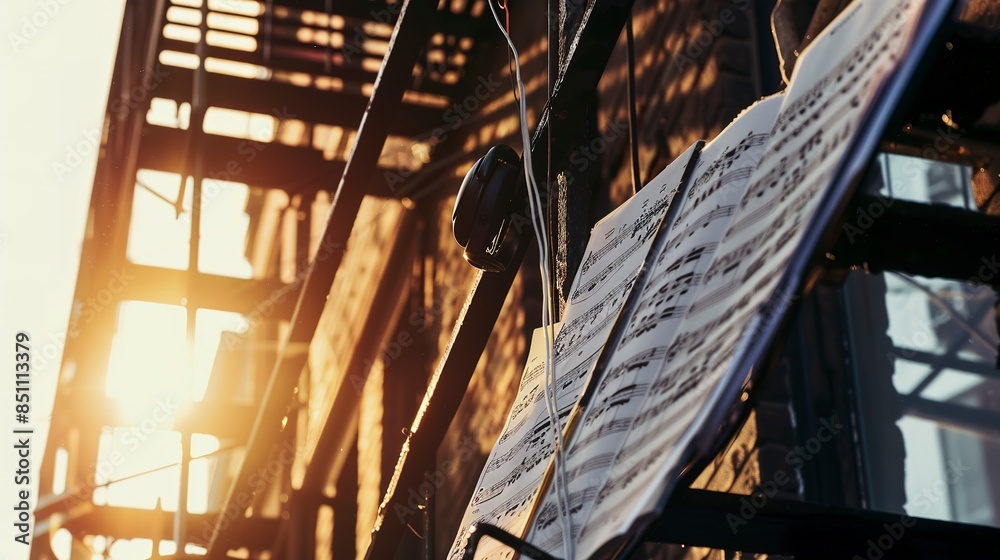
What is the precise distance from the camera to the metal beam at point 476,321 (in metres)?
1.57

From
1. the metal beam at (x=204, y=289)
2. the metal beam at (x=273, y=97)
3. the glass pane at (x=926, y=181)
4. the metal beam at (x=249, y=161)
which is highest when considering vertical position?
the metal beam at (x=273, y=97)

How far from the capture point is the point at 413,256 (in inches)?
252

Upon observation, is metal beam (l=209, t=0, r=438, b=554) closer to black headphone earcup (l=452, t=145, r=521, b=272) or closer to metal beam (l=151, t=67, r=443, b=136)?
black headphone earcup (l=452, t=145, r=521, b=272)

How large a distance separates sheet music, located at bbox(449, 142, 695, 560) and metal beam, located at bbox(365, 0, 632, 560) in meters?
0.25

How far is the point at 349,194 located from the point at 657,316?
62.1 inches

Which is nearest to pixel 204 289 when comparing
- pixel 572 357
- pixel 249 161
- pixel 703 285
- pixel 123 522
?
pixel 249 161

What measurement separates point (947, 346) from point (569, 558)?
158 cm

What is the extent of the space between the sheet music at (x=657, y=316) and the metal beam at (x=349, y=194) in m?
1.20

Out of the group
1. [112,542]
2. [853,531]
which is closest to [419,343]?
[112,542]

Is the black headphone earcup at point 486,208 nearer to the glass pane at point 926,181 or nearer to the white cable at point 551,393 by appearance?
the white cable at point 551,393

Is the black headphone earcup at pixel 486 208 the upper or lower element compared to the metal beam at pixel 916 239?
upper

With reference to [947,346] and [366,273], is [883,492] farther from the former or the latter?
[366,273]

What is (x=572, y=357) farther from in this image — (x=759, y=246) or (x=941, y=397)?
(x=941, y=397)

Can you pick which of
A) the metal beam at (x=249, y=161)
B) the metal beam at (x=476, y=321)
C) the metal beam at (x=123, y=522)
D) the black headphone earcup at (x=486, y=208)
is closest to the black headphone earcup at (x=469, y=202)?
the black headphone earcup at (x=486, y=208)
